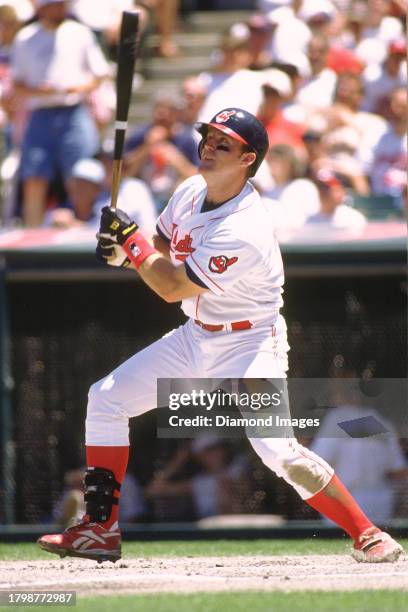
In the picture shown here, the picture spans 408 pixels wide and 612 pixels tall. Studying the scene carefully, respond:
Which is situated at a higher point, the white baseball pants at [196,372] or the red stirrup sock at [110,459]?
the white baseball pants at [196,372]

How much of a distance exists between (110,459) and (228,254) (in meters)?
0.93

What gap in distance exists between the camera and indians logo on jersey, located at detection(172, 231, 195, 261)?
16.1ft

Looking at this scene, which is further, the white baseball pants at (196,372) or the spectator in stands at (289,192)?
the spectator in stands at (289,192)

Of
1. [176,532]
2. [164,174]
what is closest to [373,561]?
[176,532]

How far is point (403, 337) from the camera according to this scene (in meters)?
7.07

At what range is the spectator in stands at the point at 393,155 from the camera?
851cm

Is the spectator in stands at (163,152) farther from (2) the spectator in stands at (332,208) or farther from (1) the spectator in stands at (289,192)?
(2) the spectator in stands at (332,208)

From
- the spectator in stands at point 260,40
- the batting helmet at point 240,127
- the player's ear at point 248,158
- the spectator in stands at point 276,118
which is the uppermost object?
the spectator in stands at point 260,40

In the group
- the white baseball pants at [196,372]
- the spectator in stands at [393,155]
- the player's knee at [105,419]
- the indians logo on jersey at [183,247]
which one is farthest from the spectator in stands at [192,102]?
the player's knee at [105,419]

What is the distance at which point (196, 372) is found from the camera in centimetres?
497

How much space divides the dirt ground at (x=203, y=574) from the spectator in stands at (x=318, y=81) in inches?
185

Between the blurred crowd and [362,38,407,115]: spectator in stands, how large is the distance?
0.01 meters

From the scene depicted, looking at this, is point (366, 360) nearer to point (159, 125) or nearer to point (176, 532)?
point (176, 532)

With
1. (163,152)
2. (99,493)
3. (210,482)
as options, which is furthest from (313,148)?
(99,493)
